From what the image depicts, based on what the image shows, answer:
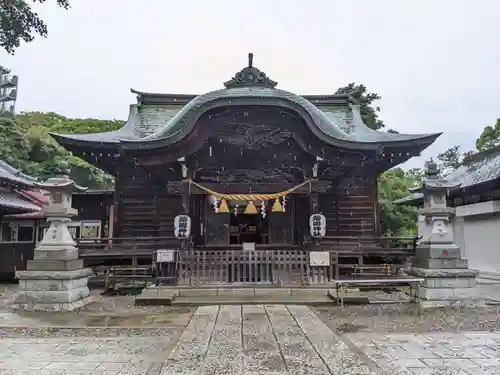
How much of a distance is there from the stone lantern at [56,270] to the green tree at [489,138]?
2462cm

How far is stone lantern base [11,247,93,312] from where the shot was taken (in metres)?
8.76

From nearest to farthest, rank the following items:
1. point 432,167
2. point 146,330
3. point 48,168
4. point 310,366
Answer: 1. point 310,366
2. point 146,330
3. point 432,167
4. point 48,168

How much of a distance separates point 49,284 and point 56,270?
1.05ft

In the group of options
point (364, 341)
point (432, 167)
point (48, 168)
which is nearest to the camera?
point (364, 341)

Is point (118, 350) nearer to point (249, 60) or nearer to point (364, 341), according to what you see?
point (364, 341)

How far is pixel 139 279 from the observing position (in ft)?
37.8

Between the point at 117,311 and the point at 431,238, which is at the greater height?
the point at 431,238

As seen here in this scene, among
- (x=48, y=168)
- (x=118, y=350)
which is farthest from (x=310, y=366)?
(x=48, y=168)

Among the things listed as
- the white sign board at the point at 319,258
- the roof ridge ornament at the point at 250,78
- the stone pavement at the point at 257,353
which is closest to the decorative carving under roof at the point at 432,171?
the white sign board at the point at 319,258

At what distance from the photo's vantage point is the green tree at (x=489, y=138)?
999 inches

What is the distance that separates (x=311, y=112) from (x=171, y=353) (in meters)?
8.53

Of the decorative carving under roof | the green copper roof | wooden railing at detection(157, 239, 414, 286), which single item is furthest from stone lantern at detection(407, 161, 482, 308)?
the green copper roof

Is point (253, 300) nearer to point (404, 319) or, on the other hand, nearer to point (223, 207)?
point (404, 319)

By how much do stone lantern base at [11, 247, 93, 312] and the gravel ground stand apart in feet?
17.5
